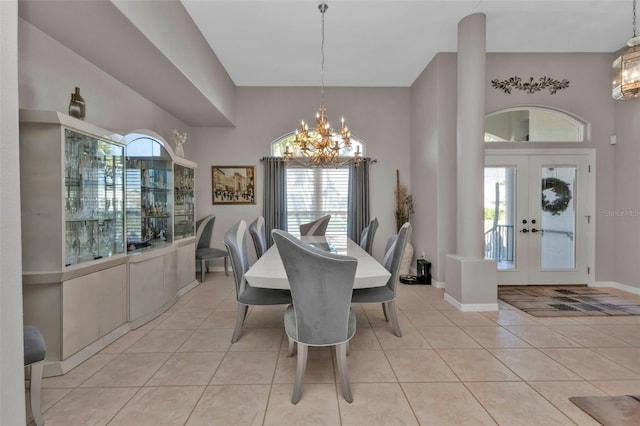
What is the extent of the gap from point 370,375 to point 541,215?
3995 mm

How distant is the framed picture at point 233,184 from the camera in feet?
18.5

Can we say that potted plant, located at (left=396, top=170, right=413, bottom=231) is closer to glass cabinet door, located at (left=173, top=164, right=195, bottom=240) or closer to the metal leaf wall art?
the metal leaf wall art

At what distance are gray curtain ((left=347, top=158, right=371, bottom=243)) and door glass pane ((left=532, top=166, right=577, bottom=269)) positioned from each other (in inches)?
104

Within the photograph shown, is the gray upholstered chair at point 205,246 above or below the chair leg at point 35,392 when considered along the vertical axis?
above

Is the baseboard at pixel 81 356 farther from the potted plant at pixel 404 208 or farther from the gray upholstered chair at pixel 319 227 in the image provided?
the potted plant at pixel 404 208

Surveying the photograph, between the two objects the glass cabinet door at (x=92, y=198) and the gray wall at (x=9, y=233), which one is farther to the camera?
the glass cabinet door at (x=92, y=198)

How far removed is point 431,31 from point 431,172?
6.11 feet

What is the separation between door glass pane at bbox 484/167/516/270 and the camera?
4703 mm

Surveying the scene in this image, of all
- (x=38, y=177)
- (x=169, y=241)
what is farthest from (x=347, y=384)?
(x=169, y=241)

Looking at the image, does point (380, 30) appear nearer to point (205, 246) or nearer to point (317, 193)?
point (317, 193)

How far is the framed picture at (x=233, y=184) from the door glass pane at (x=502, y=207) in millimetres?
3862

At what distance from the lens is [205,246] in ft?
17.7

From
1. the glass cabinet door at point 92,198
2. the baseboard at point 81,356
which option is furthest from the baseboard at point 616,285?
the glass cabinet door at point 92,198

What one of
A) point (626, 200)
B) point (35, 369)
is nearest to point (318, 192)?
point (35, 369)
